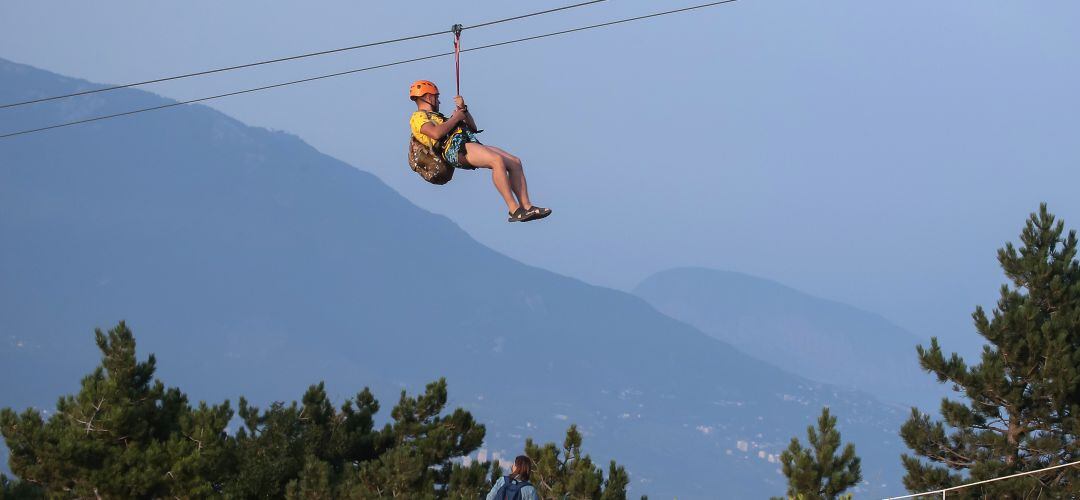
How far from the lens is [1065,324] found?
2847cm

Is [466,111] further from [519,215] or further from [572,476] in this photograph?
[572,476]

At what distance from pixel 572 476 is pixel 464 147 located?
13.2 metres

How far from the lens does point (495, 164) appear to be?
1218 cm

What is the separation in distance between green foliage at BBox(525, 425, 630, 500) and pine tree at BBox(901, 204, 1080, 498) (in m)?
6.43

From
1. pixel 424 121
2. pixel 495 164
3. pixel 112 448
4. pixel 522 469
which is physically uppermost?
pixel 112 448

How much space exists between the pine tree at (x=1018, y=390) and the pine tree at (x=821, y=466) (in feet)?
7.29

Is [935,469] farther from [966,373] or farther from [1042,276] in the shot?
[1042,276]

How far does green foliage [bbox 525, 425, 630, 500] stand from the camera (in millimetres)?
24703

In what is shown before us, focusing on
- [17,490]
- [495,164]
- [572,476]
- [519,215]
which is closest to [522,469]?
[519,215]

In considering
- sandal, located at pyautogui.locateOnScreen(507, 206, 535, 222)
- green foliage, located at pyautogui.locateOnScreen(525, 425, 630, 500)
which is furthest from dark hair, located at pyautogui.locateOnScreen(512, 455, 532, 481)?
green foliage, located at pyautogui.locateOnScreen(525, 425, 630, 500)

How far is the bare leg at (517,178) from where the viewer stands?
12133mm

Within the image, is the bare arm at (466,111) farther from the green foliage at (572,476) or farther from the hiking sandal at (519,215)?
the green foliage at (572,476)

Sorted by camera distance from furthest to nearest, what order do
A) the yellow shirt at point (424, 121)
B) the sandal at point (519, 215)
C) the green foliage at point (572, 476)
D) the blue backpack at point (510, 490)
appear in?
the green foliage at point (572, 476), the yellow shirt at point (424, 121), the sandal at point (519, 215), the blue backpack at point (510, 490)

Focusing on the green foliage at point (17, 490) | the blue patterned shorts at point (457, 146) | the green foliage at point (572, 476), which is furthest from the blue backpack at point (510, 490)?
the green foliage at point (17, 490)
